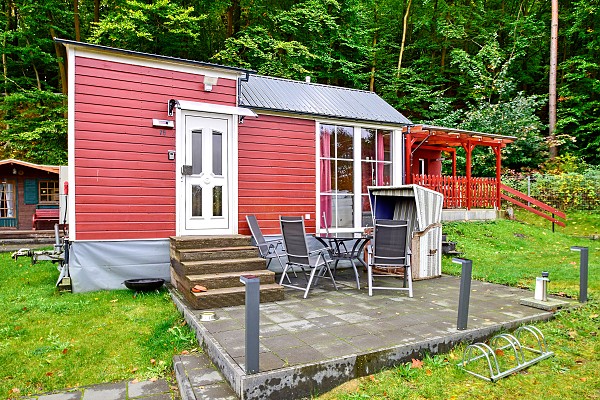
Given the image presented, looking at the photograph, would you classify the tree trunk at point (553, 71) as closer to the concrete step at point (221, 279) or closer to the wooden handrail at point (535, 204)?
the wooden handrail at point (535, 204)

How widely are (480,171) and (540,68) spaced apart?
740 centimetres

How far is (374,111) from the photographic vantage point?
835cm

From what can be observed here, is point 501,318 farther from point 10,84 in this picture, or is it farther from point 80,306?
point 10,84

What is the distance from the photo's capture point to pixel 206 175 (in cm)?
616

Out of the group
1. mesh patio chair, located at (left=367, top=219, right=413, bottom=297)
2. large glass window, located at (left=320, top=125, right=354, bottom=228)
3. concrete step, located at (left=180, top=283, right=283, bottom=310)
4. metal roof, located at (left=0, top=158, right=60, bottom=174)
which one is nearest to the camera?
concrete step, located at (left=180, top=283, right=283, bottom=310)

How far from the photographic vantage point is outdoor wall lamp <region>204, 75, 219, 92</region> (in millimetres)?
6125

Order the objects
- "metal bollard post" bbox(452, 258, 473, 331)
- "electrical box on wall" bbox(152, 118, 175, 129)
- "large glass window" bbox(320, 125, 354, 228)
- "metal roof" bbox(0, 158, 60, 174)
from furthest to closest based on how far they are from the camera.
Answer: "metal roof" bbox(0, 158, 60, 174), "large glass window" bbox(320, 125, 354, 228), "electrical box on wall" bbox(152, 118, 175, 129), "metal bollard post" bbox(452, 258, 473, 331)

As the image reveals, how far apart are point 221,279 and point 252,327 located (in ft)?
7.01

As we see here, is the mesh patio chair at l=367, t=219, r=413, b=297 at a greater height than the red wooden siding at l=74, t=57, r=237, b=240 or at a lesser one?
lesser

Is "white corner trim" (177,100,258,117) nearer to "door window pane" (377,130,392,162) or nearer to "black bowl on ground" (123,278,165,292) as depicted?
"black bowl on ground" (123,278,165,292)

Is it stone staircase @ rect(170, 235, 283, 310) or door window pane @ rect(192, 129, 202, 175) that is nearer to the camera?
stone staircase @ rect(170, 235, 283, 310)

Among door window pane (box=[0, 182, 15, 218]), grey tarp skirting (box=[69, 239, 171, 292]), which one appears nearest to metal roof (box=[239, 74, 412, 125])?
grey tarp skirting (box=[69, 239, 171, 292])

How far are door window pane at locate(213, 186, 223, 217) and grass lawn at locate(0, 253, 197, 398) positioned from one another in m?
1.45

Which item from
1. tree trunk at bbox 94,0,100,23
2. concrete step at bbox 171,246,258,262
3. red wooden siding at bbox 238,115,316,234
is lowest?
concrete step at bbox 171,246,258,262
